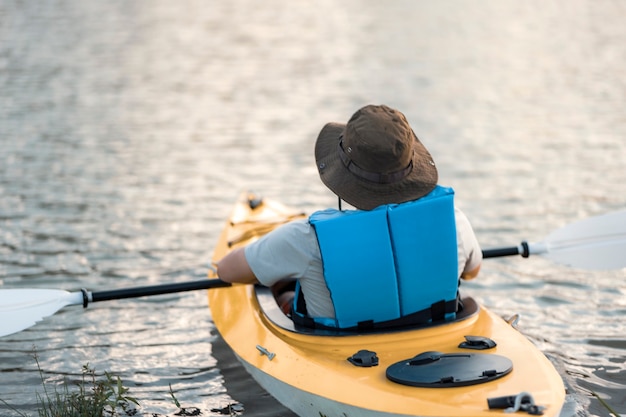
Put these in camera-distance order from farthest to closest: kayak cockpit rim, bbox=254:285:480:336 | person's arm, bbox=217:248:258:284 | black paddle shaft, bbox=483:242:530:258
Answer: black paddle shaft, bbox=483:242:530:258
person's arm, bbox=217:248:258:284
kayak cockpit rim, bbox=254:285:480:336

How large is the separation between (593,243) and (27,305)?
308cm

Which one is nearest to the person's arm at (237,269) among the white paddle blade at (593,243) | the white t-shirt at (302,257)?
the white t-shirt at (302,257)

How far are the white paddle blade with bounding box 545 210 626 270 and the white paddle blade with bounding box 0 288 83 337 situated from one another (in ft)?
8.69

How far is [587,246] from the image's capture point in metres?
5.45

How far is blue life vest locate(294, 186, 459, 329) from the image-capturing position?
13.1 ft

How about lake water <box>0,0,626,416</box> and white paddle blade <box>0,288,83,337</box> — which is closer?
white paddle blade <box>0,288,83,337</box>

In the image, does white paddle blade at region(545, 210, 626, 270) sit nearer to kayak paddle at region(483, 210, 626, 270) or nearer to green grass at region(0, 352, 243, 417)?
kayak paddle at region(483, 210, 626, 270)

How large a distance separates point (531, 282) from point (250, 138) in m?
5.15

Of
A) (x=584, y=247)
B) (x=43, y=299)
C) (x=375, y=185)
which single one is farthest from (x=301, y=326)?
(x=584, y=247)

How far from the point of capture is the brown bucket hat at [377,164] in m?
3.89

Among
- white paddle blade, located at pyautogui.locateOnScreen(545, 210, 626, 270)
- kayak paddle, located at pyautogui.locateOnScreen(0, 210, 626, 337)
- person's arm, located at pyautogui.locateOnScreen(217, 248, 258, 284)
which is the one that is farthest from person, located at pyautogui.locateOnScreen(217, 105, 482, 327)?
white paddle blade, located at pyautogui.locateOnScreen(545, 210, 626, 270)

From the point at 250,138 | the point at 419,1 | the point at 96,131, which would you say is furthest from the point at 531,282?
the point at 419,1

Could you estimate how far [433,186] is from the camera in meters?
4.03

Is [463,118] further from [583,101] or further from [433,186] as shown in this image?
[433,186]
